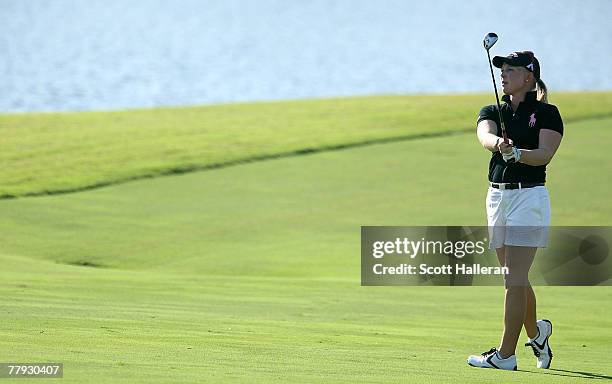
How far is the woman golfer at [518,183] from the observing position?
7.84 metres

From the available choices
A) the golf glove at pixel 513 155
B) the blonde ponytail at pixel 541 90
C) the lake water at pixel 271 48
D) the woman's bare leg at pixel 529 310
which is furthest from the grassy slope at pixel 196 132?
the golf glove at pixel 513 155

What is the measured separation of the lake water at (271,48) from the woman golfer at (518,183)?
42001 mm

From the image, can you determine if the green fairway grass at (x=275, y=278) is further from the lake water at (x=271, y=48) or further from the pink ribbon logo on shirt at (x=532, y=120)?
the lake water at (x=271, y=48)

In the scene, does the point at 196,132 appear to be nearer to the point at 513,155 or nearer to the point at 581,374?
the point at 513,155

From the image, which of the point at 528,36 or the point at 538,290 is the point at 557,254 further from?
the point at 528,36

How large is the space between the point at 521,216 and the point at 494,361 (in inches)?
37.1

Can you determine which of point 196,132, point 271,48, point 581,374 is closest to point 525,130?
point 581,374

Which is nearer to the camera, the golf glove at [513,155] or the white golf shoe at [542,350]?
the golf glove at [513,155]

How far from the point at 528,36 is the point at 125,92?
50357 millimetres

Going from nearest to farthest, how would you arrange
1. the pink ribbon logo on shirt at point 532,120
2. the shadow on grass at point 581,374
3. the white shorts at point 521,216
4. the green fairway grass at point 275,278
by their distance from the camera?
1. the shadow on grass at point 581,374
2. the green fairway grass at point 275,278
3. the white shorts at point 521,216
4. the pink ribbon logo on shirt at point 532,120

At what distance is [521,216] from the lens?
7.83 metres

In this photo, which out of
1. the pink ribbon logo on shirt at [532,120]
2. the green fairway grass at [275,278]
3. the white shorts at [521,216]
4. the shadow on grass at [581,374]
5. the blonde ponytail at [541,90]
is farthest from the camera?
the blonde ponytail at [541,90]

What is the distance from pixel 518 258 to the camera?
792cm

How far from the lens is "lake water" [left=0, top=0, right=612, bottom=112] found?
61375 mm
